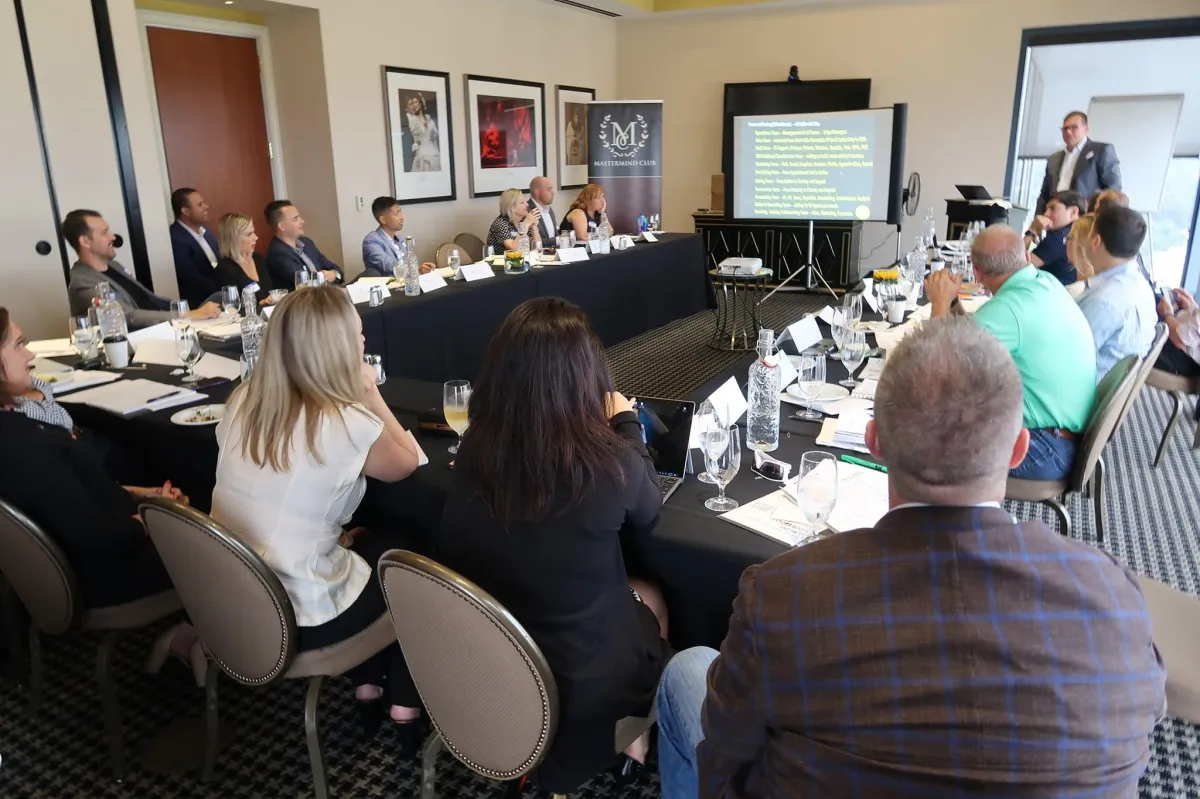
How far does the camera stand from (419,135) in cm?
672

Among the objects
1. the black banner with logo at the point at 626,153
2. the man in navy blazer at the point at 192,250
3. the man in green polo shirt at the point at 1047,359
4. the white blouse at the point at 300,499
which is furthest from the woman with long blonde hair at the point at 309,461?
the black banner with logo at the point at 626,153

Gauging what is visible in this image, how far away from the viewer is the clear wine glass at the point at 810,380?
2.28 meters

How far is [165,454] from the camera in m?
2.47

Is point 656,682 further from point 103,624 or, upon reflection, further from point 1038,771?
point 103,624

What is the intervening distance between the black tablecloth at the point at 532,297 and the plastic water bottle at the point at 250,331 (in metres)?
0.50

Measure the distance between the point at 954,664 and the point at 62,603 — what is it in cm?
186

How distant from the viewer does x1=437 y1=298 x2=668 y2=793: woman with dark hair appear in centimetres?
141

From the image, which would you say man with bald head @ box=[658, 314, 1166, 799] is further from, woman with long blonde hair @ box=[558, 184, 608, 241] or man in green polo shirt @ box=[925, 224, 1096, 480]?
woman with long blonde hair @ box=[558, 184, 608, 241]

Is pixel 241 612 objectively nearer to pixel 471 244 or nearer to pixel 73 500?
pixel 73 500

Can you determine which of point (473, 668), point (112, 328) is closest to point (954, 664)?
point (473, 668)

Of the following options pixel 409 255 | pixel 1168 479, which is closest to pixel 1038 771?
pixel 1168 479

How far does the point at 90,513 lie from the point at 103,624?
0.28m

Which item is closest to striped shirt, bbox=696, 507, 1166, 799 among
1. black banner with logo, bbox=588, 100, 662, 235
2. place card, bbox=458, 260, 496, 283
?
place card, bbox=458, 260, 496, 283

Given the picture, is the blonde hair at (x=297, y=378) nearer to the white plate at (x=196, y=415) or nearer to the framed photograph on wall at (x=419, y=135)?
the white plate at (x=196, y=415)
